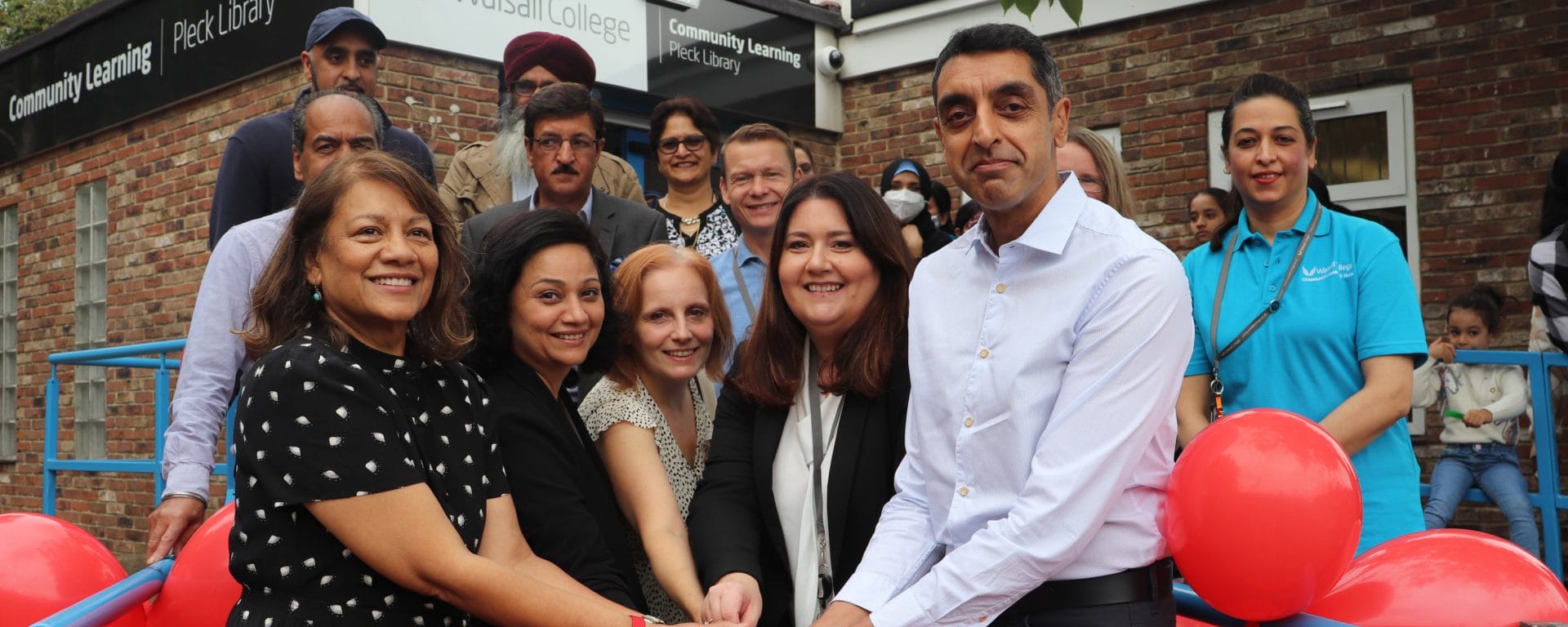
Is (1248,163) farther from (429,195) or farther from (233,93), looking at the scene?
(233,93)

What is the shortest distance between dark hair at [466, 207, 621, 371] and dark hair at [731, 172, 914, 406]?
363 mm

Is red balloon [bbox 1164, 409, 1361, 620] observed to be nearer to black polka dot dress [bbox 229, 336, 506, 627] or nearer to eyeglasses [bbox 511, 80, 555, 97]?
black polka dot dress [bbox 229, 336, 506, 627]

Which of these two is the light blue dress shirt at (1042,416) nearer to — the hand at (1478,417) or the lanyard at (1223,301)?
the lanyard at (1223,301)

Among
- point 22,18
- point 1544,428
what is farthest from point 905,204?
point 22,18

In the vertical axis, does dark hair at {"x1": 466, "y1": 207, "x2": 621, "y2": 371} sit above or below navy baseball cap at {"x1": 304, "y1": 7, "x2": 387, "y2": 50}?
below

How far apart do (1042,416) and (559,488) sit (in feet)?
3.49

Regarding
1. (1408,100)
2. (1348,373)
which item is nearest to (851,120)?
(1408,100)

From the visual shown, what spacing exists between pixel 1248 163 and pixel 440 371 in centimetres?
192

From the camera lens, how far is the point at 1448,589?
2238 millimetres

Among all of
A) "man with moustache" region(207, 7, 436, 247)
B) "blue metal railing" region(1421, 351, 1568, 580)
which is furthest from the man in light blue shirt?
"blue metal railing" region(1421, 351, 1568, 580)

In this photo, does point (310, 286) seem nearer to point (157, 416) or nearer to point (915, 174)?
point (157, 416)

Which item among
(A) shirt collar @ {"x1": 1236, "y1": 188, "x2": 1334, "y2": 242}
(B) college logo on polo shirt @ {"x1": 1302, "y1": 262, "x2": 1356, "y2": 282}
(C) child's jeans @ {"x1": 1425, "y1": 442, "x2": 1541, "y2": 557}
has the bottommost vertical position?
(C) child's jeans @ {"x1": 1425, "y1": 442, "x2": 1541, "y2": 557}

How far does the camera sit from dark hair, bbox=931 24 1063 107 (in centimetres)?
225

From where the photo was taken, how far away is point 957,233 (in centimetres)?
614
